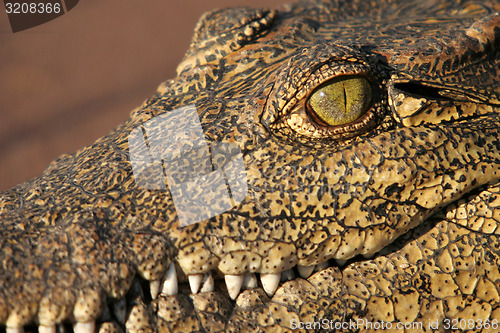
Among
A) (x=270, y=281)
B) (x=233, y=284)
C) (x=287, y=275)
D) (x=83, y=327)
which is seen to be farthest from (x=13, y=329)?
(x=287, y=275)

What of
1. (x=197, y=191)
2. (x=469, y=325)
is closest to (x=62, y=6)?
(x=197, y=191)

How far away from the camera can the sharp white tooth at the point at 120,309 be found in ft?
6.04

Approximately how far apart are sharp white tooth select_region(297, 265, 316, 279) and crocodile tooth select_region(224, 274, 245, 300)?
0.93 ft

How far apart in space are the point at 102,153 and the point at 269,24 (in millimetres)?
1331

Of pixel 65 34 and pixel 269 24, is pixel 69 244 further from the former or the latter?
pixel 65 34

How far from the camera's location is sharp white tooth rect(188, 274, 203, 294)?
1.97m

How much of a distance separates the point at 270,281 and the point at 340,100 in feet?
2.88

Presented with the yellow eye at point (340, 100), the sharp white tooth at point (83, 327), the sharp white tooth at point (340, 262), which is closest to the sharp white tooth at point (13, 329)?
the sharp white tooth at point (83, 327)

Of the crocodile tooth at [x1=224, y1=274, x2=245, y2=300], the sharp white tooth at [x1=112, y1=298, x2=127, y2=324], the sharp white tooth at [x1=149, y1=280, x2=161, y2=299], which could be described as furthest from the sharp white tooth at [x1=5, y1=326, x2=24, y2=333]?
the crocodile tooth at [x1=224, y1=274, x2=245, y2=300]

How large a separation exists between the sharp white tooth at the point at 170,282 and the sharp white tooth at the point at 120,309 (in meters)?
0.17

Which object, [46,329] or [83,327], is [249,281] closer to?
[83,327]

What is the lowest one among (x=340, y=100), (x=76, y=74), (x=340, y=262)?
(x=340, y=262)

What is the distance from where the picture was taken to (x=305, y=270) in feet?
7.08

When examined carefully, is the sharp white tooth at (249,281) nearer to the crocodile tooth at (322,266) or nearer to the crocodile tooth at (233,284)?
the crocodile tooth at (233,284)
